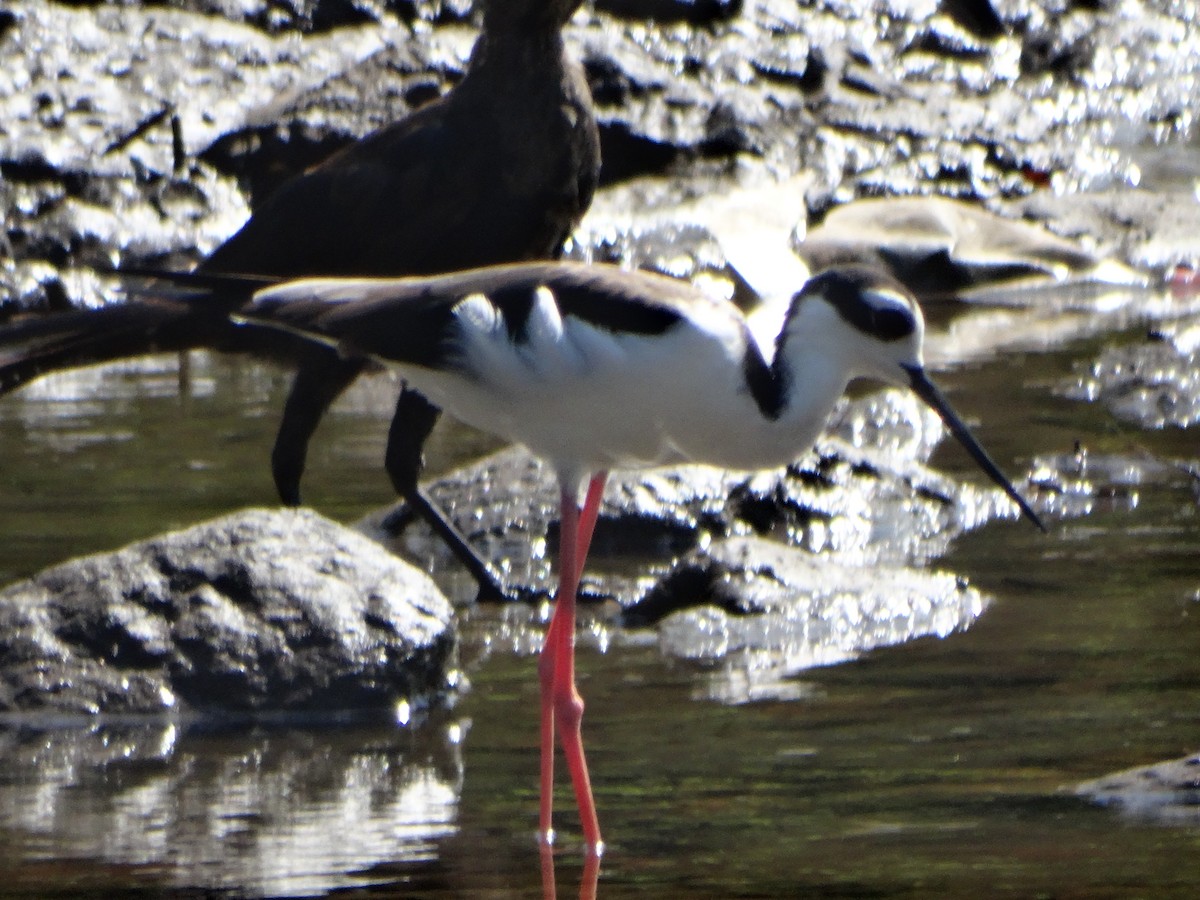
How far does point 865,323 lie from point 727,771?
98 centimetres

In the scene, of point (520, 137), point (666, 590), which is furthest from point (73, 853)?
point (520, 137)

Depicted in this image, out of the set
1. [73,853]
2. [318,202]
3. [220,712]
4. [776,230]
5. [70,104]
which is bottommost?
[73,853]

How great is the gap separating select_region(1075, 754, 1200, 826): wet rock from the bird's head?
632mm

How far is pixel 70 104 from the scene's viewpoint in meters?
12.6

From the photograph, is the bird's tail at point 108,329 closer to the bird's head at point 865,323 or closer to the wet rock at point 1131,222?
the bird's head at point 865,323

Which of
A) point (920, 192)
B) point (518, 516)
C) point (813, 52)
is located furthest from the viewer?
point (813, 52)

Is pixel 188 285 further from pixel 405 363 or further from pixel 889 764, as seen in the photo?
pixel 889 764

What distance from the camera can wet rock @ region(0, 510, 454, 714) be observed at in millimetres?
5324

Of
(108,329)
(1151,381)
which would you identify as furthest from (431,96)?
(108,329)

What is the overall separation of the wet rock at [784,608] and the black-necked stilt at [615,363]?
31.5 inches

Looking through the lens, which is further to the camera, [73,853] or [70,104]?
[70,104]

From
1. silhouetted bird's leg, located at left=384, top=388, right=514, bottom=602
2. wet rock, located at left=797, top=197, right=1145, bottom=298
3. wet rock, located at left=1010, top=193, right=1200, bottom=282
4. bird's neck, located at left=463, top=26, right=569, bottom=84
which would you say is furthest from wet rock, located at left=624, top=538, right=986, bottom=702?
wet rock, located at left=1010, top=193, right=1200, bottom=282

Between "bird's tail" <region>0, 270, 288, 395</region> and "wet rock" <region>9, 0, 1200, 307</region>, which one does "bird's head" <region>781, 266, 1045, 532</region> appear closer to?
"bird's tail" <region>0, 270, 288, 395</region>

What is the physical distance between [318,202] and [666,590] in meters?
1.75
